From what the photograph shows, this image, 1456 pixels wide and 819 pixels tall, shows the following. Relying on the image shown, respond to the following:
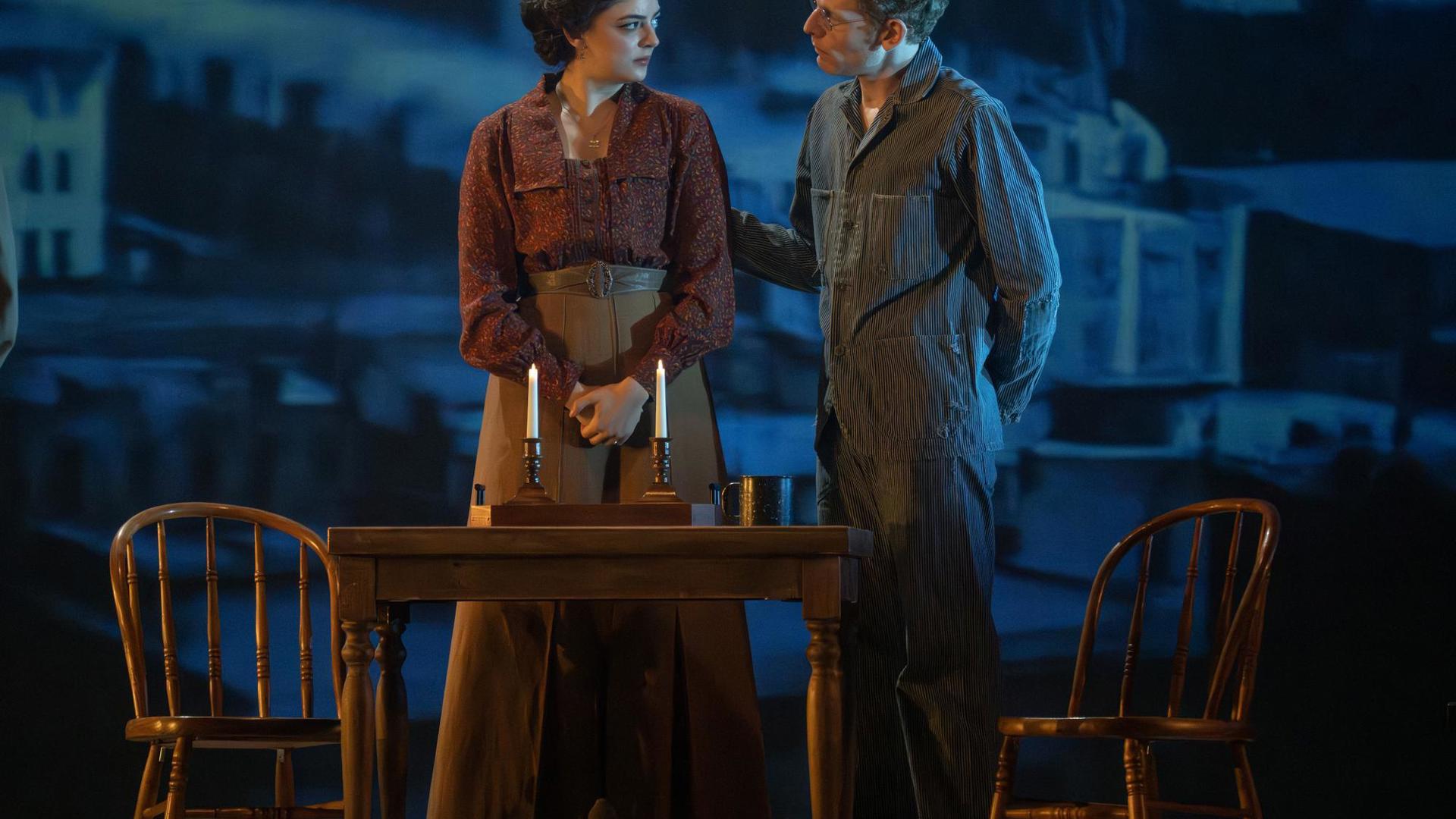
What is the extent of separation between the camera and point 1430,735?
4191 mm

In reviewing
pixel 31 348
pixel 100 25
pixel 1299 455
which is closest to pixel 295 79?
pixel 100 25

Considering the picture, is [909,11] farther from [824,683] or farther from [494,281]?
[824,683]

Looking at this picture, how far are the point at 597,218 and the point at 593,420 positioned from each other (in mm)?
421

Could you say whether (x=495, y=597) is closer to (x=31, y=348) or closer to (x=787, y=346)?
(x=787, y=346)

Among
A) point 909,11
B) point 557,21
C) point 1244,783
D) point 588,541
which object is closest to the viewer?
point 588,541

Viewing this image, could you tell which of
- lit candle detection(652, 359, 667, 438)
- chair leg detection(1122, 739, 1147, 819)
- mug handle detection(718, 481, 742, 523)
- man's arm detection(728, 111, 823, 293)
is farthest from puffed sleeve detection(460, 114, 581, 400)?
chair leg detection(1122, 739, 1147, 819)

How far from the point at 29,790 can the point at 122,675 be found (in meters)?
0.39

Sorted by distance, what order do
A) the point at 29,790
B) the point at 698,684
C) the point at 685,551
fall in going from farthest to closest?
the point at 29,790 → the point at 698,684 → the point at 685,551

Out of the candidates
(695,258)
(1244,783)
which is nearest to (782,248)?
(695,258)

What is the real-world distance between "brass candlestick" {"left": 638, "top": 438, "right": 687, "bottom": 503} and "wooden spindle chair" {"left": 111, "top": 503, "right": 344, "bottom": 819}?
2.51ft

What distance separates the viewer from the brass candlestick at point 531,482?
267 centimetres

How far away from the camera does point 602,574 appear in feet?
8.02

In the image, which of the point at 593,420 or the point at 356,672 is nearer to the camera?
the point at 356,672

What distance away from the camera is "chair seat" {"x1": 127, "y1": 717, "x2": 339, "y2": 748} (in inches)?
110
